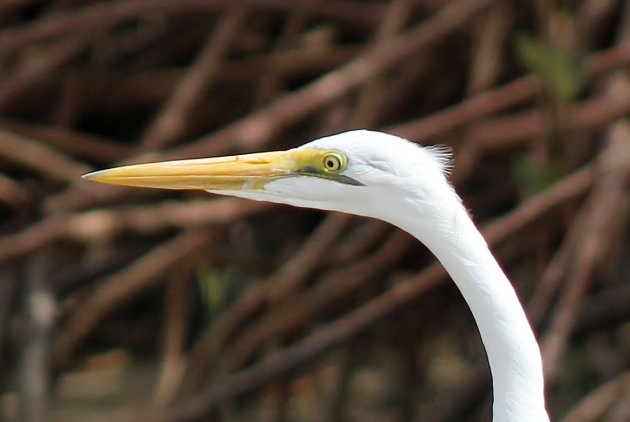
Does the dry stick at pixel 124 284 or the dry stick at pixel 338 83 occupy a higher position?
the dry stick at pixel 338 83

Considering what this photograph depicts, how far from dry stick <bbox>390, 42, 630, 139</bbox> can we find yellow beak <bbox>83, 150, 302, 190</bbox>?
1.60 meters

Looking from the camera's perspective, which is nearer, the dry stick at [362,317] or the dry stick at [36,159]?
the dry stick at [362,317]

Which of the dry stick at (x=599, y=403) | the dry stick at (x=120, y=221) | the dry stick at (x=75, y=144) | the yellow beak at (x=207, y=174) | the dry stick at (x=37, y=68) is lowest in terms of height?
the dry stick at (x=599, y=403)

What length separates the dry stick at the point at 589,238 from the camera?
3426mm

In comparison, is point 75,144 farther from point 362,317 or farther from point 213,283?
point 362,317

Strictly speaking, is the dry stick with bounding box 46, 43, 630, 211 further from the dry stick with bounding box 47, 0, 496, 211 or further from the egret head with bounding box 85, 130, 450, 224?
the egret head with bounding box 85, 130, 450, 224

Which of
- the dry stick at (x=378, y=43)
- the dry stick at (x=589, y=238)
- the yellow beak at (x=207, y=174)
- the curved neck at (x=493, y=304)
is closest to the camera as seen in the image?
the curved neck at (x=493, y=304)

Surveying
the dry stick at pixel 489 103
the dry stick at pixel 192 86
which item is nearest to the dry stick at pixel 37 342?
the dry stick at pixel 192 86

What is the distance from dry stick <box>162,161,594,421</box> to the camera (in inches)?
137

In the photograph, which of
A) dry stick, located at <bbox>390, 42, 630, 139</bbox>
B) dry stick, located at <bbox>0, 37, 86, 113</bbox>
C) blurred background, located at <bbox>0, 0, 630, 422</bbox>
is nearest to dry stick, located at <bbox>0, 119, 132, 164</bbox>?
blurred background, located at <bbox>0, 0, 630, 422</bbox>

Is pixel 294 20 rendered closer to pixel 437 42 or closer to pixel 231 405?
pixel 437 42

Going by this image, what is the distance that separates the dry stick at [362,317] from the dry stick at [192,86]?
2.20 feet

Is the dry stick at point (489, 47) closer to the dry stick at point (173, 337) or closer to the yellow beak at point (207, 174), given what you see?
the dry stick at point (173, 337)

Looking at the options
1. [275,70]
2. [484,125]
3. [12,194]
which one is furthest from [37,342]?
[484,125]
